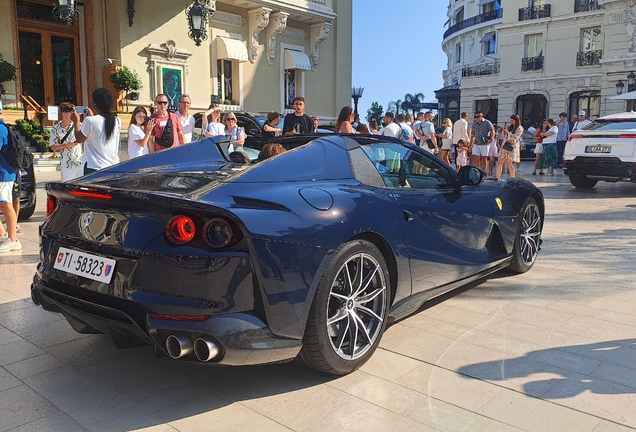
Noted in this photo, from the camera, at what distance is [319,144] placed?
3.63 meters

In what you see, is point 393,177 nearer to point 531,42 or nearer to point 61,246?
point 61,246

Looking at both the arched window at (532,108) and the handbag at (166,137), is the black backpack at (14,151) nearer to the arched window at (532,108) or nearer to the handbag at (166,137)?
the handbag at (166,137)

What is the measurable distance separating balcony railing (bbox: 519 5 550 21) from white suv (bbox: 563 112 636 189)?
1070 inches

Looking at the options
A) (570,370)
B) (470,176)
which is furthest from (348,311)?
(470,176)

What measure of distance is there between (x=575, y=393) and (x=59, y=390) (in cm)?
276

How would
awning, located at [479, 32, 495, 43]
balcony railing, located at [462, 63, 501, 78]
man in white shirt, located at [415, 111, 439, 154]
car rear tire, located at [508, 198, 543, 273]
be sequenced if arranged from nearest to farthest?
car rear tire, located at [508, 198, 543, 273] < man in white shirt, located at [415, 111, 439, 154] < balcony railing, located at [462, 63, 501, 78] < awning, located at [479, 32, 495, 43]

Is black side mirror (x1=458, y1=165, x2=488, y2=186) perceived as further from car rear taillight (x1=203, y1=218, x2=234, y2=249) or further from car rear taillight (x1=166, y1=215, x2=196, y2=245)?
car rear taillight (x1=166, y1=215, x2=196, y2=245)

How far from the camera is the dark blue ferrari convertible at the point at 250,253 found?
8.80 ft

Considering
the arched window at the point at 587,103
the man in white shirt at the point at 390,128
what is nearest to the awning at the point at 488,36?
the arched window at the point at 587,103

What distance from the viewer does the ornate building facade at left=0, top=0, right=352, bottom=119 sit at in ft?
56.6

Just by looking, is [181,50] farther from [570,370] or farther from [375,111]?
[375,111]

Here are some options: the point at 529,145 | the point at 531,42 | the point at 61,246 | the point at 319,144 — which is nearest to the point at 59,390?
the point at 61,246

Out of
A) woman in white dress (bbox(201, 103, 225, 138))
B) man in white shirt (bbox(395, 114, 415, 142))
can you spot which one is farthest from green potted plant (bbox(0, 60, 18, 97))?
man in white shirt (bbox(395, 114, 415, 142))

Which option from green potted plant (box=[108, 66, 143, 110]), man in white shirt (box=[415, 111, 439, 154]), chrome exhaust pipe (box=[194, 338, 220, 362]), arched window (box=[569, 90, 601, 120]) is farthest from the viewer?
arched window (box=[569, 90, 601, 120])
